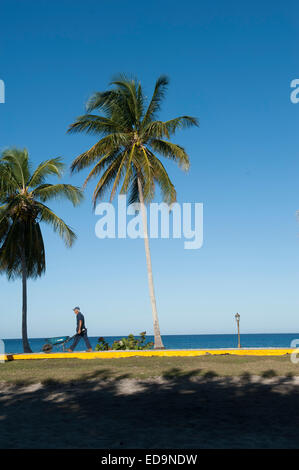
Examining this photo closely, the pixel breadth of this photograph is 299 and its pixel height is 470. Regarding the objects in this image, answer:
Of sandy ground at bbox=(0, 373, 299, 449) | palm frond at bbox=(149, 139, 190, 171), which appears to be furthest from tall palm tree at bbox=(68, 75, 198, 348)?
sandy ground at bbox=(0, 373, 299, 449)

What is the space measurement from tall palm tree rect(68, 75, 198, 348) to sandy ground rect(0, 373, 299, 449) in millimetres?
12200

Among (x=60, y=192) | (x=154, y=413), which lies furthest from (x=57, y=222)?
(x=154, y=413)

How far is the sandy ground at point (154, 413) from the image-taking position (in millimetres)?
5262

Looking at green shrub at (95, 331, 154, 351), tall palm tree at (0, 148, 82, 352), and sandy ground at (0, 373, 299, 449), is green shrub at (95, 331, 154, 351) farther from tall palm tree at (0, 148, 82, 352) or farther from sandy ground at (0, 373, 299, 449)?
sandy ground at (0, 373, 299, 449)

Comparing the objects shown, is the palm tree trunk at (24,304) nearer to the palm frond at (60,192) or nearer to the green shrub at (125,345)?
the palm frond at (60,192)

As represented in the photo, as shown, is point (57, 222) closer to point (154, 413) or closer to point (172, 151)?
point (172, 151)

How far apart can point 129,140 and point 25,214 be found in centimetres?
624

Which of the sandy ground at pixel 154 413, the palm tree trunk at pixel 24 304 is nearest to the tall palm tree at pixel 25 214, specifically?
the palm tree trunk at pixel 24 304

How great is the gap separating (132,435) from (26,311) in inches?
682

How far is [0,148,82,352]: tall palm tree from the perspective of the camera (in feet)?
70.7

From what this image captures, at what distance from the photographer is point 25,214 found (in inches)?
871

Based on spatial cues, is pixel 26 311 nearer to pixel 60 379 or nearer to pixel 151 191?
pixel 151 191

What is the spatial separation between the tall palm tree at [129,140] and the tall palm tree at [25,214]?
2.50 m

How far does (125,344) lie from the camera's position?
17.7 m
